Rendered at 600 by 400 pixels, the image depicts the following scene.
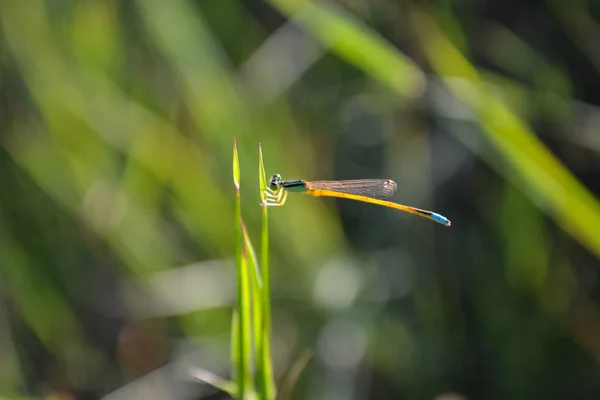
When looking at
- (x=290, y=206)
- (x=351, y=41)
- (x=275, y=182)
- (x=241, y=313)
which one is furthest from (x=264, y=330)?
(x=290, y=206)

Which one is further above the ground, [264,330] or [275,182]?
[275,182]

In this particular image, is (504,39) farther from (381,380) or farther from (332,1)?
(381,380)

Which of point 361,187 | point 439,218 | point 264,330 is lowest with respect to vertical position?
point 264,330

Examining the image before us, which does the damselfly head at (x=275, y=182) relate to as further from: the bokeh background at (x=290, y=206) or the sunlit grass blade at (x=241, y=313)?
the sunlit grass blade at (x=241, y=313)

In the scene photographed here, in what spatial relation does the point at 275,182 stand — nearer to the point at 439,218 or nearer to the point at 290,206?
the point at 290,206

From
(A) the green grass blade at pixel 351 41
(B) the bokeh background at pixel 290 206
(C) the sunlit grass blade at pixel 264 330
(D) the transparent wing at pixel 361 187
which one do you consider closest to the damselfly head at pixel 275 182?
(D) the transparent wing at pixel 361 187

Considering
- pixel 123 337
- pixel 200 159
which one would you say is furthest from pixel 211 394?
pixel 200 159

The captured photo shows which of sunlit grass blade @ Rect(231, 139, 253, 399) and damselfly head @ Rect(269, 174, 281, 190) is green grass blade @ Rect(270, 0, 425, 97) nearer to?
damselfly head @ Rect(269, 174, 281, 190)

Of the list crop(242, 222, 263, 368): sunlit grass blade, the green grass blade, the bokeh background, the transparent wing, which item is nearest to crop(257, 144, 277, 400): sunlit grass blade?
crop(242, 222, 263, 368): sunlit grass blade
